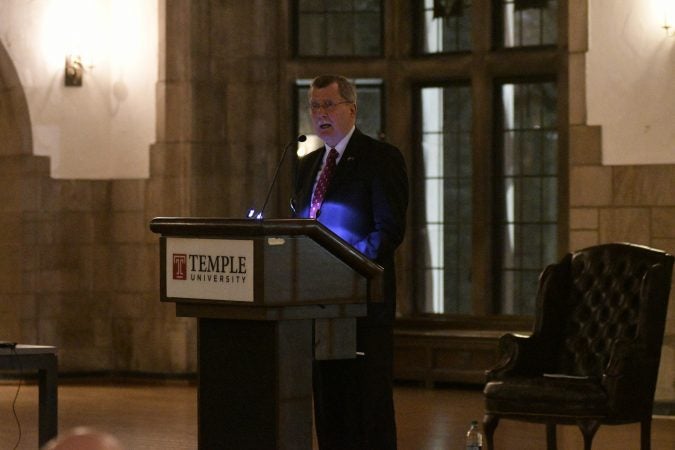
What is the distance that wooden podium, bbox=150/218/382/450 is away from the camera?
11.9 feet

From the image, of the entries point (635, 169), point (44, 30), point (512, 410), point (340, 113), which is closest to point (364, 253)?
point (340, 113)

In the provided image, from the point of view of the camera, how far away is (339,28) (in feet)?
30.7

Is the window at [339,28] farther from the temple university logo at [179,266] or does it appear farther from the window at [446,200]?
the temple university logo at [179,266]

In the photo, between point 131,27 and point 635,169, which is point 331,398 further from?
point 131,27

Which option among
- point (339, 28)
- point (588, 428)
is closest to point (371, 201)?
point (588, 428)

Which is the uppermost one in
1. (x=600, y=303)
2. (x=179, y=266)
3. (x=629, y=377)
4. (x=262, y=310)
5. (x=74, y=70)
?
(x=74, y=70)

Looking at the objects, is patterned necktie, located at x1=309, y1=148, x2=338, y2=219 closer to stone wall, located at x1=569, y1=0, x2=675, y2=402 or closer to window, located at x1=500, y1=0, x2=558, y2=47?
stone wall, located at x1=569, y1=0, x2=675, y2=402

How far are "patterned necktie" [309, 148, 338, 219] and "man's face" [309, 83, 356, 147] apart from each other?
7 centimetres

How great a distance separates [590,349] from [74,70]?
4.91 metres

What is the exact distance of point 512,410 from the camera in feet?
17.4

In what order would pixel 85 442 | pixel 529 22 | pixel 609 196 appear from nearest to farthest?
pixel 85 442, pixel 609 196, pixel 529 22

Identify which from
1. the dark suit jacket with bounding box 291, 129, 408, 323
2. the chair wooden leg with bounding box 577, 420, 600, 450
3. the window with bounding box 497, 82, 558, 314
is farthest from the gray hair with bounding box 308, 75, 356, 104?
the window with bounding box 497, 82, 558, 314

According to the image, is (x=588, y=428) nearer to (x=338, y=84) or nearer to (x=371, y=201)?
(x=371, y=201)

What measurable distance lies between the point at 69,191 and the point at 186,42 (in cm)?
134
